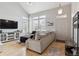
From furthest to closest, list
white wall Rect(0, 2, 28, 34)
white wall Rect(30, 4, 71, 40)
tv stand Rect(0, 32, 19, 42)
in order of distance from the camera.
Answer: tv stand Rect(0, 32, 19, 42), white wall Rect(0, 2, 28, 34), white wall Rect(30, 4, 71, 40)

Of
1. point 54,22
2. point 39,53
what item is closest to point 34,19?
point 54,22

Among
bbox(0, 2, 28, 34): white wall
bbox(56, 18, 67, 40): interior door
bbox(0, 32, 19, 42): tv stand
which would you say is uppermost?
bbox(0, 2, 28, 34): white wall

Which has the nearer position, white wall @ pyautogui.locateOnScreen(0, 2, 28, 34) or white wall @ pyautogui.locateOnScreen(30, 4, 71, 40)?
white wall @ pyautogui.locateOnScreen(30, 4, 71, 40)

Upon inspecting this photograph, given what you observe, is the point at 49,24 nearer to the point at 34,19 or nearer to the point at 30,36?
the point at 34,19

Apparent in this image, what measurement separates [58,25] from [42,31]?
661 millimetres

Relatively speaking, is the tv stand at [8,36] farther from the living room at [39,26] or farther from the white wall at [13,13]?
the white wall at [13,13]

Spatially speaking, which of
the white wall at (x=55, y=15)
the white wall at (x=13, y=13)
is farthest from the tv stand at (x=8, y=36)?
the white wall at (x=55, y=15)

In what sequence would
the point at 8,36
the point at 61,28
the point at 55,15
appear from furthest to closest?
the point at 8,36, the point at 55,15, the point at 61,28

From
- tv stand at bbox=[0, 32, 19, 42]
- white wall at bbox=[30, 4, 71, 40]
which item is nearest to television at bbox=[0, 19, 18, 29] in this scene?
tv stand at bbox=[0, 32, 19, 42]

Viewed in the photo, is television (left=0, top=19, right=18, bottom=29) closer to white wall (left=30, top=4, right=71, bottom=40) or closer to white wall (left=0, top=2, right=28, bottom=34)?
white wall (left=0, top=2, right=28, bottom=34)

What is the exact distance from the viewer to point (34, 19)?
2650 millimetres

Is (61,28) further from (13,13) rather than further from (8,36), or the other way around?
(8,36)

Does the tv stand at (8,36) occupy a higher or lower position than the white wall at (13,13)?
lower

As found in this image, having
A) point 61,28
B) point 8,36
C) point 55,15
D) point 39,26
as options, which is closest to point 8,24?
point 8,36
